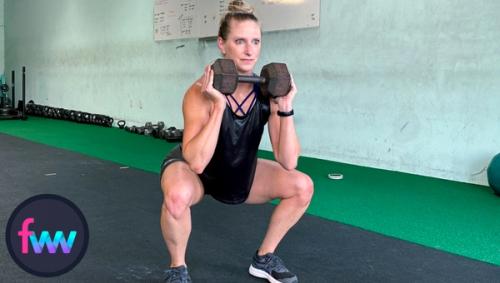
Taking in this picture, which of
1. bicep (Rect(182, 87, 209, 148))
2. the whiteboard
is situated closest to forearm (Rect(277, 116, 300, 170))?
bicep (Rect(182, 87, 209, 148))

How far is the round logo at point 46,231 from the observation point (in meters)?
1.29

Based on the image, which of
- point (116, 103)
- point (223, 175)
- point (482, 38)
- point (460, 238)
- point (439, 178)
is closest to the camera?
point (223, 175)

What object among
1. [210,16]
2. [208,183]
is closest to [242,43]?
[208,183]

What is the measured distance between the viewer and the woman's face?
1527 millimetres

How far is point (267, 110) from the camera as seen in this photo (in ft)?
5.32

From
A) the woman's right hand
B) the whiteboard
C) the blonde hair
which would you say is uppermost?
the whiteboard

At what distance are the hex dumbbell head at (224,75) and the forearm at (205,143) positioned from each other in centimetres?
7

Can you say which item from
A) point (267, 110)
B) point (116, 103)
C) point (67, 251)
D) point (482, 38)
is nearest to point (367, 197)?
point (482, 38)

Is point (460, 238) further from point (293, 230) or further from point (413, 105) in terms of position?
point (413, 105)

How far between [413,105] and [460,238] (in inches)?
62.9

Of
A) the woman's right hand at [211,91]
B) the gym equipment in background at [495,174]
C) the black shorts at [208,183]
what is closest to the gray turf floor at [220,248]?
the black shorts at [208,183]

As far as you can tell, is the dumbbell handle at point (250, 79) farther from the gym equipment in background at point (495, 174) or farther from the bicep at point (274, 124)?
the gym equipment in background at point (495, 174)

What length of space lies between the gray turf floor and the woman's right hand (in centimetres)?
59

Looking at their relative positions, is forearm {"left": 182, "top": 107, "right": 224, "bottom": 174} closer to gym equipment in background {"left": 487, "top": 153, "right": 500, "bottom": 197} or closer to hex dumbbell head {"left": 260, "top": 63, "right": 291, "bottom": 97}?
hex dumbbell head {"left": 260, "top": 63, "right": 291, "bottom": 97}
